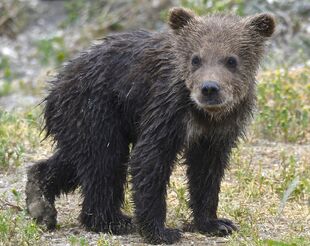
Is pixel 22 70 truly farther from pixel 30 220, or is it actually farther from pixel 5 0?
pixel 30 220

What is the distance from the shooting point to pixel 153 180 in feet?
24.3

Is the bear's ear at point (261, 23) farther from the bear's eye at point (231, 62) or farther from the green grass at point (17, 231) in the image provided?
the green grass at point (17, 231)

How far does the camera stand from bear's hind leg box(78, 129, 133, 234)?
7.75 m

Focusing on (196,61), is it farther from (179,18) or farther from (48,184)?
(48,184)

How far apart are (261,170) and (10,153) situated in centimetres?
245

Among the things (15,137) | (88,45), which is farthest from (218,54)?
(88,45)

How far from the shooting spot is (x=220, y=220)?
794 centimetres

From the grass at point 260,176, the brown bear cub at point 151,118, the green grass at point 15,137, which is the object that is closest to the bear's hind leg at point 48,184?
the brown bear cub at point 151,118

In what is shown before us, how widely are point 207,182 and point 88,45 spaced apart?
26.8 ft

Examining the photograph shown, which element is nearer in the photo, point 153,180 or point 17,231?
point 17,231

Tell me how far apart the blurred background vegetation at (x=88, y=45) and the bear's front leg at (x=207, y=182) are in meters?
0.38

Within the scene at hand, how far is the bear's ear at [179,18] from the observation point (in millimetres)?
7699

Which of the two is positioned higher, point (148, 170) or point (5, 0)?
point (5, 0)

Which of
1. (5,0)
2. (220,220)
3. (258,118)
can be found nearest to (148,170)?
(220,220)
